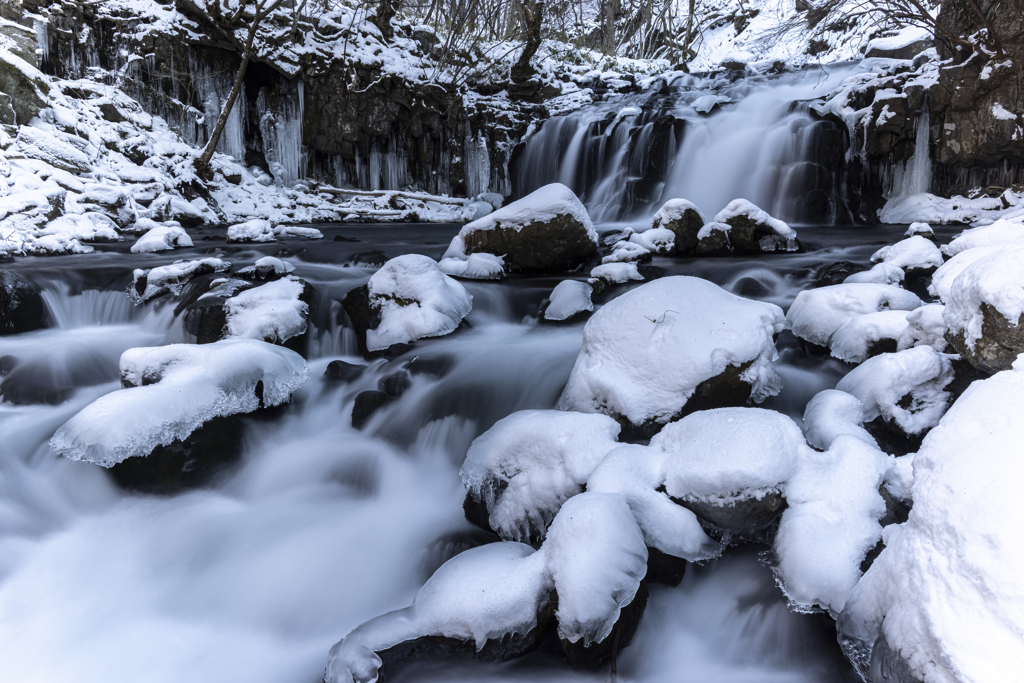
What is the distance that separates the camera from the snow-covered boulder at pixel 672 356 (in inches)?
110

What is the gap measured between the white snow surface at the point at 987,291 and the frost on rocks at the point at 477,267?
3.71 meters

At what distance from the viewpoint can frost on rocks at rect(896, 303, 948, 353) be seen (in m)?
2.85

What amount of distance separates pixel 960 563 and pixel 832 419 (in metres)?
1.36

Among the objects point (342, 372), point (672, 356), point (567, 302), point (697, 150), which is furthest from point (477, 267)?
point (697, 150)

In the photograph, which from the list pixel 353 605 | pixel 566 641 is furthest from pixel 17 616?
pixel 566 641

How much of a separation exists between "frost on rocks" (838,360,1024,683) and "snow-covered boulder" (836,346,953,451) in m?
1.04

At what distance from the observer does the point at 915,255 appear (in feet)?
14.9

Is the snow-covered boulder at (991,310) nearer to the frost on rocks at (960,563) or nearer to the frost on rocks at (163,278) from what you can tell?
the frost on rocks at (960,563)

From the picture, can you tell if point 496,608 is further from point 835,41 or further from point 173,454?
point 835,41

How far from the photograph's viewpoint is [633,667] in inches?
78.0

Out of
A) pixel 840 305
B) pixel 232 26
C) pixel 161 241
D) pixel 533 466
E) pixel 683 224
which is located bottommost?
pixel 533 466

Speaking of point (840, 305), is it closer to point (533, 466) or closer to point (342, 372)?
point (533, 466)

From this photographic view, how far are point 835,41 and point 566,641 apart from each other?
1722cm

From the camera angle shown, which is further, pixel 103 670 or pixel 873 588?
pixel 103 670
